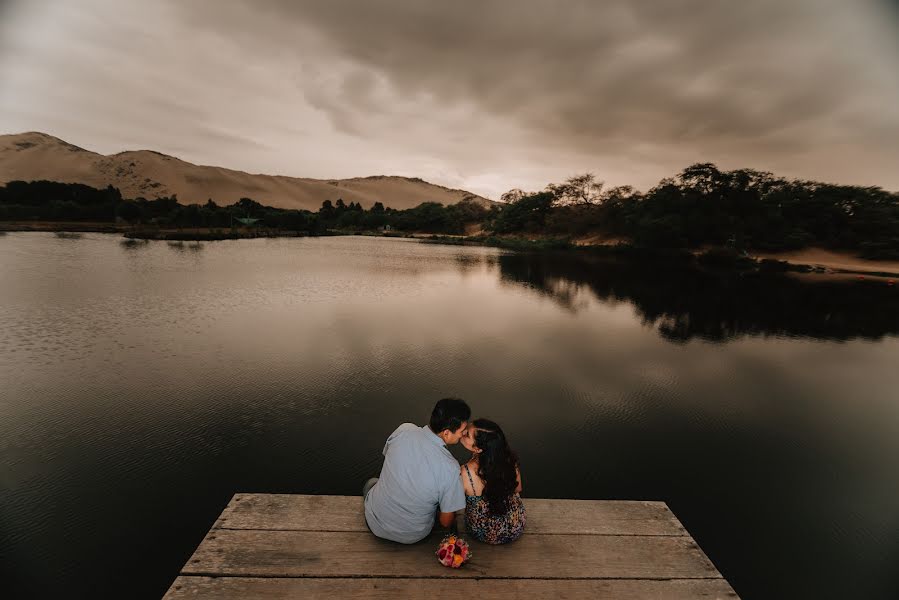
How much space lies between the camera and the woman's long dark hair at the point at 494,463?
3.22 metres

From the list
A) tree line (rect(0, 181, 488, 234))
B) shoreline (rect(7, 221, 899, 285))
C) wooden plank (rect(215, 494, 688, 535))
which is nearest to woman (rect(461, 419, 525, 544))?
wooden plank (rect(215, 494, 688, 535))

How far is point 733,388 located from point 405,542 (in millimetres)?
10326

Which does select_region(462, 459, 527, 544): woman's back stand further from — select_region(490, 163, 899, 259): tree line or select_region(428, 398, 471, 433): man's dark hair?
select_region(490, 163, 899, 259): tree line

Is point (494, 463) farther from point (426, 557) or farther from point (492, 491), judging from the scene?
point (426, 557)

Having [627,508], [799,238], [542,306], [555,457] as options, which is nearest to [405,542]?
[627,508]

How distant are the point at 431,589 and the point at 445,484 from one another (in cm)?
70

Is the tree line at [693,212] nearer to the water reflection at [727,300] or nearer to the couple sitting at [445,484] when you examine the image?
the water reflection at [727,300]

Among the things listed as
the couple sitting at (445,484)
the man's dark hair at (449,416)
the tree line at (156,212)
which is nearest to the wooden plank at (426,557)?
the couple sitting at (445,484)

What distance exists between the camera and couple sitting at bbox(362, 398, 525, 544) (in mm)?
→ 3055

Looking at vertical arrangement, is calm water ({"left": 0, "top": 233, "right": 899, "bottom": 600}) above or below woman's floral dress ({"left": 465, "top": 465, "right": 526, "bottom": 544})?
below

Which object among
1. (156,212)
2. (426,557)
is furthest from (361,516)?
(156,212)

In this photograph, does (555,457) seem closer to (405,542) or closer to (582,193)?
(405,542)

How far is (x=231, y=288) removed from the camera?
1905 centimetres

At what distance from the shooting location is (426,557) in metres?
3.07
